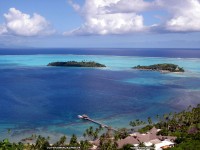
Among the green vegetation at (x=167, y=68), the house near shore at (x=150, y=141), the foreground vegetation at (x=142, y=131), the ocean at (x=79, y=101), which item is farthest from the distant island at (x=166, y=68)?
the house near shore at (x=150, y=141)

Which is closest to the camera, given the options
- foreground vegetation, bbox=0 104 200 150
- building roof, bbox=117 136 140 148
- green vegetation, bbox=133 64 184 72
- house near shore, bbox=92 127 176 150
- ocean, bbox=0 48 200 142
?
foreground vegetation, bbox=0 104 200 150

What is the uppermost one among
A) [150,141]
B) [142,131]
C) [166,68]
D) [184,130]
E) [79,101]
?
[166,68]

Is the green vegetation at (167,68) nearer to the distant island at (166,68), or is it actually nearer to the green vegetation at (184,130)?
the distant island at (166,68)

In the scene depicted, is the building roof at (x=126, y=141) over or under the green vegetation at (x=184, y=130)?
under

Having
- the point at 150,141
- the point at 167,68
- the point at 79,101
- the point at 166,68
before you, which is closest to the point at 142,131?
the point at 150,141

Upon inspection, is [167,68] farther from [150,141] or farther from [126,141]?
[126,141]

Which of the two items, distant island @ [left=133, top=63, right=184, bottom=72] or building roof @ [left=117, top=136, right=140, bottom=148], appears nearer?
building roof @ [left=117, top=136, right=140, bottom=148]

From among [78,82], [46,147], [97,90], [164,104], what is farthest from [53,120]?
[78,82]

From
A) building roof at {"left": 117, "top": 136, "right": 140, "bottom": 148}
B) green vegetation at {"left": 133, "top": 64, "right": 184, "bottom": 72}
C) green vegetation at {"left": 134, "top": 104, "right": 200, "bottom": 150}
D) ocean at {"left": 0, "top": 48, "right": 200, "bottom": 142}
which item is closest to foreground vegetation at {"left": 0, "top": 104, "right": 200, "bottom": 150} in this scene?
green vegetation at {"left": 134, "top": 104, "right": 200, "bottom": 150}

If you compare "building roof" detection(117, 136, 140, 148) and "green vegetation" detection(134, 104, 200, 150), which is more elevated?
"green vegetation" detection(134, 104, 200, 150)

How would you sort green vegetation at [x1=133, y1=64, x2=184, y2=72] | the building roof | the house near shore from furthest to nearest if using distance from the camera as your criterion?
green vegetation at [x1=133, y1=64, x2=184, y2=72] < the building roof < the house near shore

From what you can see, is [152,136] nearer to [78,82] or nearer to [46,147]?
[46,147]

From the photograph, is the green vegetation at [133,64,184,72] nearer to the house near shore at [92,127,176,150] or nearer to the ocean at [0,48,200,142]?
the ocean at [0,48,200,142]

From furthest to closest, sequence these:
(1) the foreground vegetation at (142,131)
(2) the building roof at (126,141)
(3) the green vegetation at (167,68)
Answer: (3) the green vegetation at (167,68)
(2) the building roof at (126,141)
(1) the foreground vegetation at (142,131)
